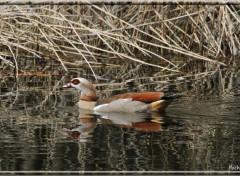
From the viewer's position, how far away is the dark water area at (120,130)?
6.37m

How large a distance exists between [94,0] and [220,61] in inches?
92.9

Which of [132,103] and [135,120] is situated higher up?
[132,103]

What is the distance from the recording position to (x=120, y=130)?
7.80 meters

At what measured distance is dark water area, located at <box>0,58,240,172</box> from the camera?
637 cm

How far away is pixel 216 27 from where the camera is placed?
12.8 metres

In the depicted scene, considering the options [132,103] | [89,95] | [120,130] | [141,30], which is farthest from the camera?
[141,30]

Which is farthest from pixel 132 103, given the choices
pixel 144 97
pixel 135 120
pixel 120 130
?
pixel 120 130

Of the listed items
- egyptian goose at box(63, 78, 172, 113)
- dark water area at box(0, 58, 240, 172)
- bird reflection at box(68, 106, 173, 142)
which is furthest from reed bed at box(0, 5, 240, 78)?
bird reflection at box(68, 106, 173, 142)

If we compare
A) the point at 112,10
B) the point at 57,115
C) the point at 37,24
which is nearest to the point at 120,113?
the point at 57,115

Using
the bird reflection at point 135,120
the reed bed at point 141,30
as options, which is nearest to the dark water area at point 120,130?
the bird reflection at point 135,120

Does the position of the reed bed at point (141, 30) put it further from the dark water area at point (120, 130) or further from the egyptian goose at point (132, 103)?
the egyptian goose at point (132, 103)

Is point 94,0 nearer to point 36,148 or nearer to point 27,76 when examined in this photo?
point 27,76

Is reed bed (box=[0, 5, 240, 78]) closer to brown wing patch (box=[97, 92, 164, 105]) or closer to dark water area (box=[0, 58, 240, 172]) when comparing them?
dark water area (box=[0, 58, 240, 172])

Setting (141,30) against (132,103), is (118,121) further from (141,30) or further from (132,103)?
(141,30)
